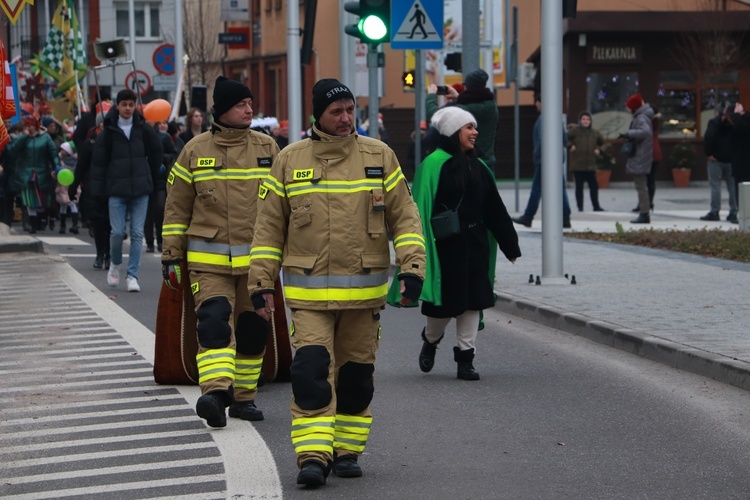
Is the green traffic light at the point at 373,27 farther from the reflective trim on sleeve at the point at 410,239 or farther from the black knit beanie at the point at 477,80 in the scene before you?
the reflective trim on sleeve at the point at 410,239

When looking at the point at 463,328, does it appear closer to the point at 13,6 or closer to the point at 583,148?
the point at 13,6

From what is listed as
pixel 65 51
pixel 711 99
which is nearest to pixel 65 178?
pixel 65 51

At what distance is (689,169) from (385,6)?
65.7 ft

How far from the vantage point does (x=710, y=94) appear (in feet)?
119

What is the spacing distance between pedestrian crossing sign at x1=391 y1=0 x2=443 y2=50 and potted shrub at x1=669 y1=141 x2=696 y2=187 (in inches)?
779

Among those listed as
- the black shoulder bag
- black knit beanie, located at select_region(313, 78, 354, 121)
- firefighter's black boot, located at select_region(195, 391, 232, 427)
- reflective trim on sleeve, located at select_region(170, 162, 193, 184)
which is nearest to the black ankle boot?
the black shoulder bag

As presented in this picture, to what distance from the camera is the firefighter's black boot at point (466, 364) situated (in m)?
9.35

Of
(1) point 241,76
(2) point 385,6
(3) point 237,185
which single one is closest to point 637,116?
(2) point 385,6

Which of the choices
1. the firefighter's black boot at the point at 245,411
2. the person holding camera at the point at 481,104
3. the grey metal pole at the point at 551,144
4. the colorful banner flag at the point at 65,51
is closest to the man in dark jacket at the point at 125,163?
the person holding camera at the point at 481,104

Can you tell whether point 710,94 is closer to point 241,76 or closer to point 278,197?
point 241,76

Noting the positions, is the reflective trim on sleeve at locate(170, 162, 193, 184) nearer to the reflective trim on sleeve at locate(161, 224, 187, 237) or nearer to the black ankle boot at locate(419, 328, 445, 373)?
the reflective trim on sleeve at locate(161, 224, 187, 237)

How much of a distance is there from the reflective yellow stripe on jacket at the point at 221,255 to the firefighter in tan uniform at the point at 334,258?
1.35 meters

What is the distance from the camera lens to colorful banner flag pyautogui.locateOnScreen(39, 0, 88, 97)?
31.5 metres

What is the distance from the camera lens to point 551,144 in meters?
14.3
